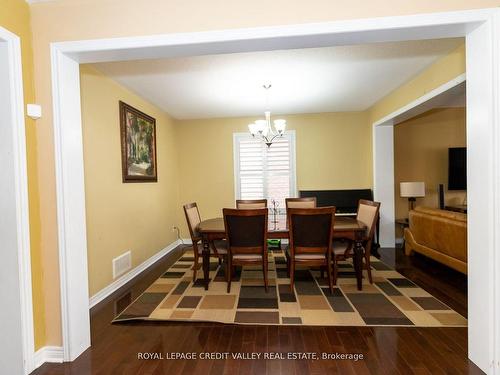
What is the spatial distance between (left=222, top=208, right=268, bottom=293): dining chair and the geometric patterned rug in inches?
10.7

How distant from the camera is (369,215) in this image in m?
3.14

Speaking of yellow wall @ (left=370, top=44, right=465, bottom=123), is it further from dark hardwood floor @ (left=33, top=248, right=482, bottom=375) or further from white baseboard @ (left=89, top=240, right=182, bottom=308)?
white baseboard @ (left=89, top=240, right=182, bottom=308)

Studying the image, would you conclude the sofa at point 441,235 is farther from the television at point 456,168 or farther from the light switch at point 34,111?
the light switch at point 34,111

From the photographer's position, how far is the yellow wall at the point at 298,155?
5164 millimetres

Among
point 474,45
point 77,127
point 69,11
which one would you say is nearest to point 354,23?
point 474,45

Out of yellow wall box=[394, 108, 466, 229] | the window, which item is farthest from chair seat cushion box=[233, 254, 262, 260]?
yellow wall box=[394, 108, 466, 229]

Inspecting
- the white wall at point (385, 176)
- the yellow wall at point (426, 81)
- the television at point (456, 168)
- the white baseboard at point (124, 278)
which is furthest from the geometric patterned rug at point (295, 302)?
the television at point (456, 168)

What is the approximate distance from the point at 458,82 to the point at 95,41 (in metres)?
3.15

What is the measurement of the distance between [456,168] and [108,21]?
19.3 ft

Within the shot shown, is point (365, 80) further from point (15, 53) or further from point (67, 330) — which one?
point (67, 330)

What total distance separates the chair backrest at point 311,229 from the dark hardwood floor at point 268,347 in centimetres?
78

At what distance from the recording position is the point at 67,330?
1824 mm

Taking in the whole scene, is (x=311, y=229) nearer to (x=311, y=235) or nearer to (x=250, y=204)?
(x=311, y=235)

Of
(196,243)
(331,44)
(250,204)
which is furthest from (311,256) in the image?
(331,44)
